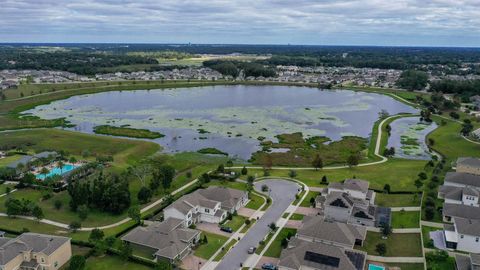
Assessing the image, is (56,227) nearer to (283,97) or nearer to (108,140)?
(108,140)

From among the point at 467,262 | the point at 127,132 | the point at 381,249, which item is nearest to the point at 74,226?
the point at 381,249

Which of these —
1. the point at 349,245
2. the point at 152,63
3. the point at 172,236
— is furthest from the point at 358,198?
the point at 152,63

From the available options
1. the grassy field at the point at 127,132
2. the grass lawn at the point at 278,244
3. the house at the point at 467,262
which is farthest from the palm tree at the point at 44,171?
the house at the point at 467,262

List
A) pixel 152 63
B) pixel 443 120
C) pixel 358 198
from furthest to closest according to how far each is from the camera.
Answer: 1. pixel 152 63
2. pixel 443 120
3. pixel 358 198

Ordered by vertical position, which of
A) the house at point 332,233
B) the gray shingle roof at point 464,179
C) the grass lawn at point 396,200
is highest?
the gray shingle roof at point 464,179

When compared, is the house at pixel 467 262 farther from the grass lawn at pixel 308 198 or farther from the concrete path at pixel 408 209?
the grass lawn at pixel 308 198

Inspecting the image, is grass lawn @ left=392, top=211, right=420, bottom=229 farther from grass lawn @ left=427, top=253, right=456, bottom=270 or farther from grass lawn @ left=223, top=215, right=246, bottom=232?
grass lawn @ left=223, top=215, right=246, bottom=232
